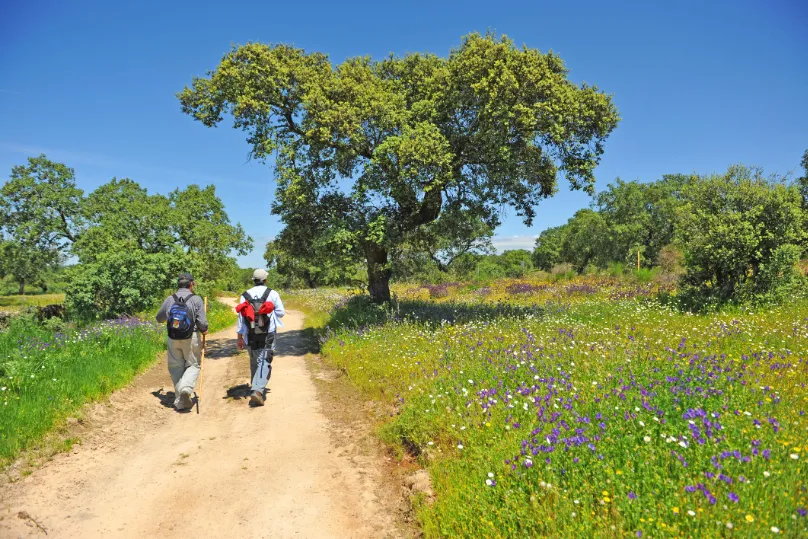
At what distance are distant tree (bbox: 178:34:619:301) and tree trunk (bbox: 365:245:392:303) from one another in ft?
0.85

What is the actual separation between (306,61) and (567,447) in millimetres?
13192

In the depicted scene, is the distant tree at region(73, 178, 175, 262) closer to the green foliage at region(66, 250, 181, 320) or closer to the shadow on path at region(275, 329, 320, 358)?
the green foliage at region(66, 250, 181, 320)

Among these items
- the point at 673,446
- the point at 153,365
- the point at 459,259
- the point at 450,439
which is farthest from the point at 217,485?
the point at 459,259

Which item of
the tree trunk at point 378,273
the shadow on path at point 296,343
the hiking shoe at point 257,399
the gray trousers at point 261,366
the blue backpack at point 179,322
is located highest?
the tree trunk at point 378,273

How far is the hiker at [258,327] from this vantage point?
8172 millimetres

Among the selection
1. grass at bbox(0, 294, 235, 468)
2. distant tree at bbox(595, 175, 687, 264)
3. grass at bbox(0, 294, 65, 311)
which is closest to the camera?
grass at bbox(0, 294, 235, 468)

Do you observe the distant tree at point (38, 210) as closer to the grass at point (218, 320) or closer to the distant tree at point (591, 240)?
the grass at point (218, 320)

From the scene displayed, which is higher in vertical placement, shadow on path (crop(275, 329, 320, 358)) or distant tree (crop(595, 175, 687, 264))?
distant tree (crop(595, 175, 687, 264))

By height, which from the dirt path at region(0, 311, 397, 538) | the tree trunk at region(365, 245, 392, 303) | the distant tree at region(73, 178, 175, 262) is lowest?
the dirt path at region(0, 311, 397, 538)

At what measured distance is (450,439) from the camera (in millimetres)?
5234

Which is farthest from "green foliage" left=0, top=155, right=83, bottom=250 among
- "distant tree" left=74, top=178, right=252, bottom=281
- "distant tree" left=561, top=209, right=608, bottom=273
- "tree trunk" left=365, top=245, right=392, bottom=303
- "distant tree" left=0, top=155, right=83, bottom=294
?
"distant tree" left=561, top=209, right=608, bottom=273

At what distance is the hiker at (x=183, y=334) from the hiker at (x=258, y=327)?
76cm

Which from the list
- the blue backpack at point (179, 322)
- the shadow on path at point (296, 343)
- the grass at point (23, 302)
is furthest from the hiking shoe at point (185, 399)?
the grass at point (23, 302)

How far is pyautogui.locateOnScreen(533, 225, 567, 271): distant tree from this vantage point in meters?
95.2
